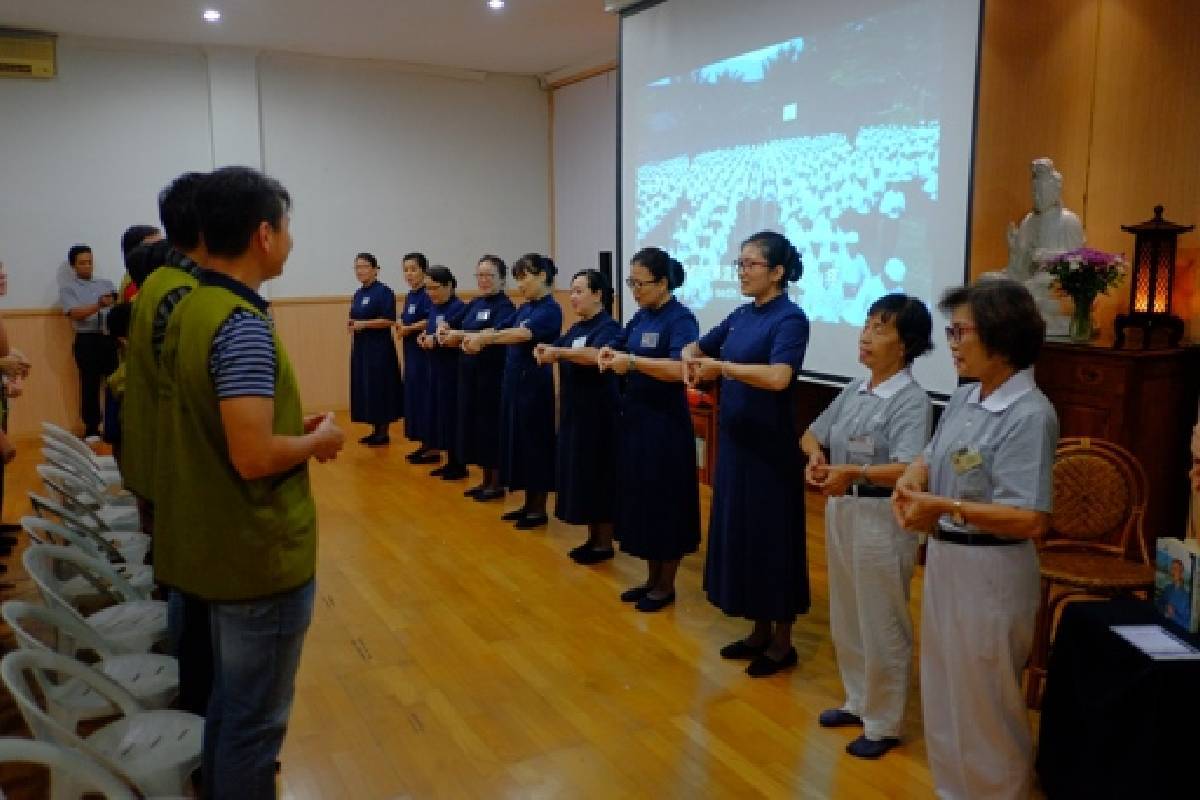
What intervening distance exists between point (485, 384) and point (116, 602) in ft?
9.99

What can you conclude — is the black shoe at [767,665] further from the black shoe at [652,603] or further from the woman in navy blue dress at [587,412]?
the woman in navy blue dress at [587,412]

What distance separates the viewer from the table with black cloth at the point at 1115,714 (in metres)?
1.97

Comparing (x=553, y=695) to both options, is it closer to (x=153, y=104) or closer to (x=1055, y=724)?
(x=1055, y=724)

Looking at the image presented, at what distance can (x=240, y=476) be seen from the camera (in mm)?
1753

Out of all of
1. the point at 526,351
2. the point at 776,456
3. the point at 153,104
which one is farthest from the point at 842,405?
the point at 153,104

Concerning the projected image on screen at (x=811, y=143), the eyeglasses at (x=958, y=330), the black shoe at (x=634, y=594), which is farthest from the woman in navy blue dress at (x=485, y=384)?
the eyeglasses at (x=958, y=330)

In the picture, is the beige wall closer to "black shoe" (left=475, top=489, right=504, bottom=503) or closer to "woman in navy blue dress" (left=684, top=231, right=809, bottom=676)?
"woman in navy blue dress" (left=684, top=231, right=809, bottom=676)

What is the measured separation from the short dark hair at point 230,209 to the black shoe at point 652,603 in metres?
2.66

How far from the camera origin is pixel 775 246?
318 cm

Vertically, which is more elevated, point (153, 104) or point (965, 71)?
point (153, 104)

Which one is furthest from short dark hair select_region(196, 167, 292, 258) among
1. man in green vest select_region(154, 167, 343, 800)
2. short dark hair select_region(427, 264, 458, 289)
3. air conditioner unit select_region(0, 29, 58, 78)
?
air conditioner unit select_region(0, 29, 58, 78)

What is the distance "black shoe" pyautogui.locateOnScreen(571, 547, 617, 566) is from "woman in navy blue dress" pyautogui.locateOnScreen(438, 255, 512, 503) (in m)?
1.31

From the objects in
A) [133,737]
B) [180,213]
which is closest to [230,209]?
[180,213]

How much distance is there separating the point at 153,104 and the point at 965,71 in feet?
23.0
